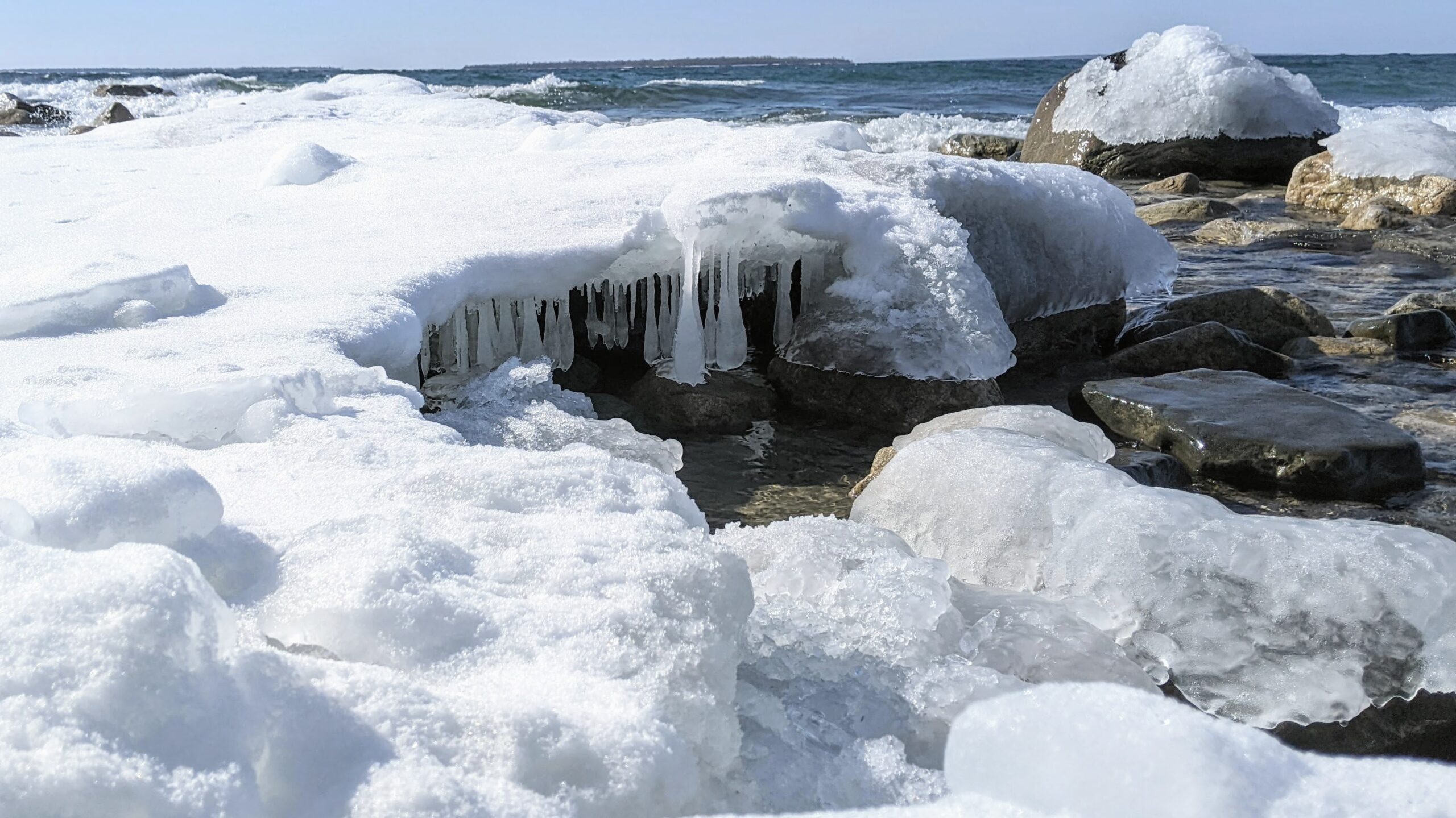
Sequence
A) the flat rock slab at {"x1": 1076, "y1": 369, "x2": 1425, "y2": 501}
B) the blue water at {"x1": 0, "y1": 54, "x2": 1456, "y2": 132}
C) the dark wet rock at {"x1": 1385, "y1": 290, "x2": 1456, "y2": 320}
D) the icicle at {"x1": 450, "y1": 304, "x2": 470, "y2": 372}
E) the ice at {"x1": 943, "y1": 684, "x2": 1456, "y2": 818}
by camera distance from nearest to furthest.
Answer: the ice at {"x1": 943, "y1": 684, "x2": 1456, "y2": 818}
the flat rock slab at {"x1": 1076, "y1": 369, "x2": 1425, "y2": 501}
the icicle at {"x1": 450, "y1": 304, "x2": 470, "y2": 372}
the dark wet rock at {"x1": 1385, "y1": 290, "x2": 1456, "y2": 320}
the blue water at {"x1": 0, "y1": 54, "x2": 1456, "y2": 132}

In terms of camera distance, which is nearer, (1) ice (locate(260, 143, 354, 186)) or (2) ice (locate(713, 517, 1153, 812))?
(2) ice (locate(713, 517, 1153, 812))

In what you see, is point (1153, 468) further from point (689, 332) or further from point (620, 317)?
point (620, 317)

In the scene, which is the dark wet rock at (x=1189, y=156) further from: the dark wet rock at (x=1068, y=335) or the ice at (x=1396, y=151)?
the dark wet rock at (x=1068, y=335)

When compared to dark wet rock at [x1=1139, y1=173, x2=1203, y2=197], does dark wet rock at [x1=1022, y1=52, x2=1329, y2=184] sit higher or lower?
higher

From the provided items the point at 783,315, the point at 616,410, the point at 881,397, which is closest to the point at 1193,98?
the point at 783,315

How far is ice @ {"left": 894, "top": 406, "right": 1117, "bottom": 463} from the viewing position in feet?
12.3

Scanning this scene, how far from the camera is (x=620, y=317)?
4789 millimetres

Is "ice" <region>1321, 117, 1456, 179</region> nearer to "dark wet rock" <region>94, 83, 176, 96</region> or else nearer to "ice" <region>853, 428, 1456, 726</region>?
"ice" <region>853, 428, 1456, 726</region>

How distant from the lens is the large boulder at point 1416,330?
558cm

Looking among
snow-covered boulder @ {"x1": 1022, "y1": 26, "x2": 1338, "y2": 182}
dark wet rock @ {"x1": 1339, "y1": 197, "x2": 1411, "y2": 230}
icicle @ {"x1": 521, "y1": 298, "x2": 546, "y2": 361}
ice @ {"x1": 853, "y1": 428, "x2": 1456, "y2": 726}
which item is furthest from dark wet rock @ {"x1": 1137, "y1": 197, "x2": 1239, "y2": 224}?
ice @ {"x1": 853, "y1": 428, "x2": 1456, "y2": 726}

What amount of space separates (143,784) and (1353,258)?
8813 mm

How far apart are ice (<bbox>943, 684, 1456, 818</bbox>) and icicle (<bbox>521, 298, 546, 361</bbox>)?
2.97 metres

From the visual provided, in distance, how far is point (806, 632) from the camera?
7.14 ft

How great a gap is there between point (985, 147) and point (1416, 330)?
8.90 meters
